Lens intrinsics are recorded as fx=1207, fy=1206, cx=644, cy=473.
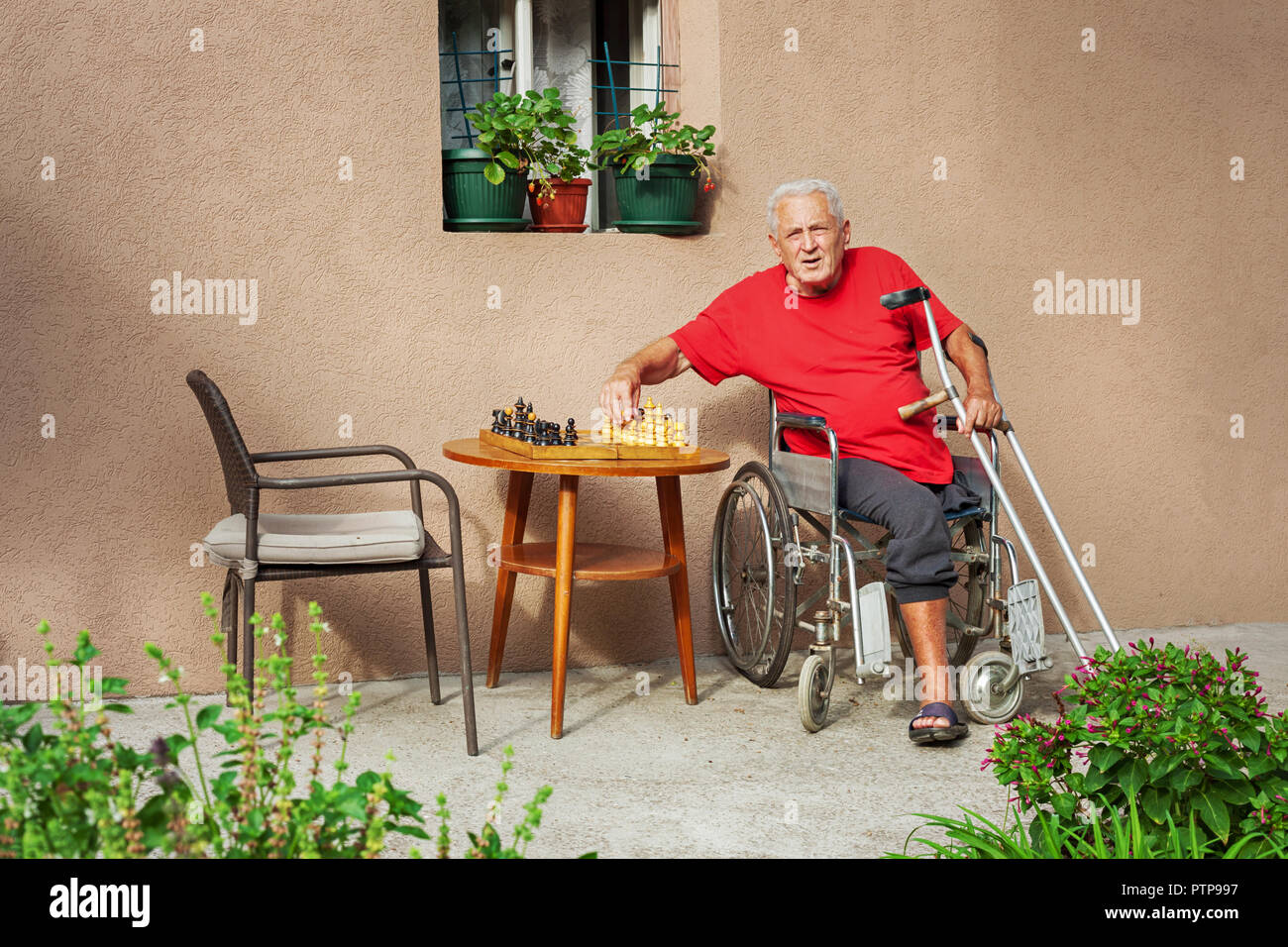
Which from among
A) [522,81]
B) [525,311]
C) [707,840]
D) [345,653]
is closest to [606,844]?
[707,840]

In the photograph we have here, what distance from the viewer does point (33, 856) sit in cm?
104

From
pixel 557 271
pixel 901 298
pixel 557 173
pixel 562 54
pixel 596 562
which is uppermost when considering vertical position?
pixel 562 54

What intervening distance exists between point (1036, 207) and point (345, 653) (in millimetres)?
2744

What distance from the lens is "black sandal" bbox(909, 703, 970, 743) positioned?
119 inches

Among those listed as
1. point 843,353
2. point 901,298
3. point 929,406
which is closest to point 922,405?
point 929,406

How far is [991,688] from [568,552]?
45.0 inches

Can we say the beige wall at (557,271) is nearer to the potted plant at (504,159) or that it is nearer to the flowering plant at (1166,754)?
the potted plant at (504,159)

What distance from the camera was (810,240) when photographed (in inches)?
134

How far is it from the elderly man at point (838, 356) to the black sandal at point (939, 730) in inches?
4.2

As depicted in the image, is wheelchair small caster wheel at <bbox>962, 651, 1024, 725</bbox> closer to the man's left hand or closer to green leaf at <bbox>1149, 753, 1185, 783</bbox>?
the man's left hand

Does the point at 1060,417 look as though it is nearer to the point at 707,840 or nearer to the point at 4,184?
the point at 707,840

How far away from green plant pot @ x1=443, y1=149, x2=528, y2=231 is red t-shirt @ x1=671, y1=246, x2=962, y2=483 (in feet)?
2.22

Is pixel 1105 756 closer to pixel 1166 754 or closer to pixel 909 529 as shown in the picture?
pixel 1166 754

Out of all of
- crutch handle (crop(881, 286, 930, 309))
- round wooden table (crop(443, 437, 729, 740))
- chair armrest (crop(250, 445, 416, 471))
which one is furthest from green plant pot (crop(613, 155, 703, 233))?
chair armrest (crop(250, 445, 416, 471))
